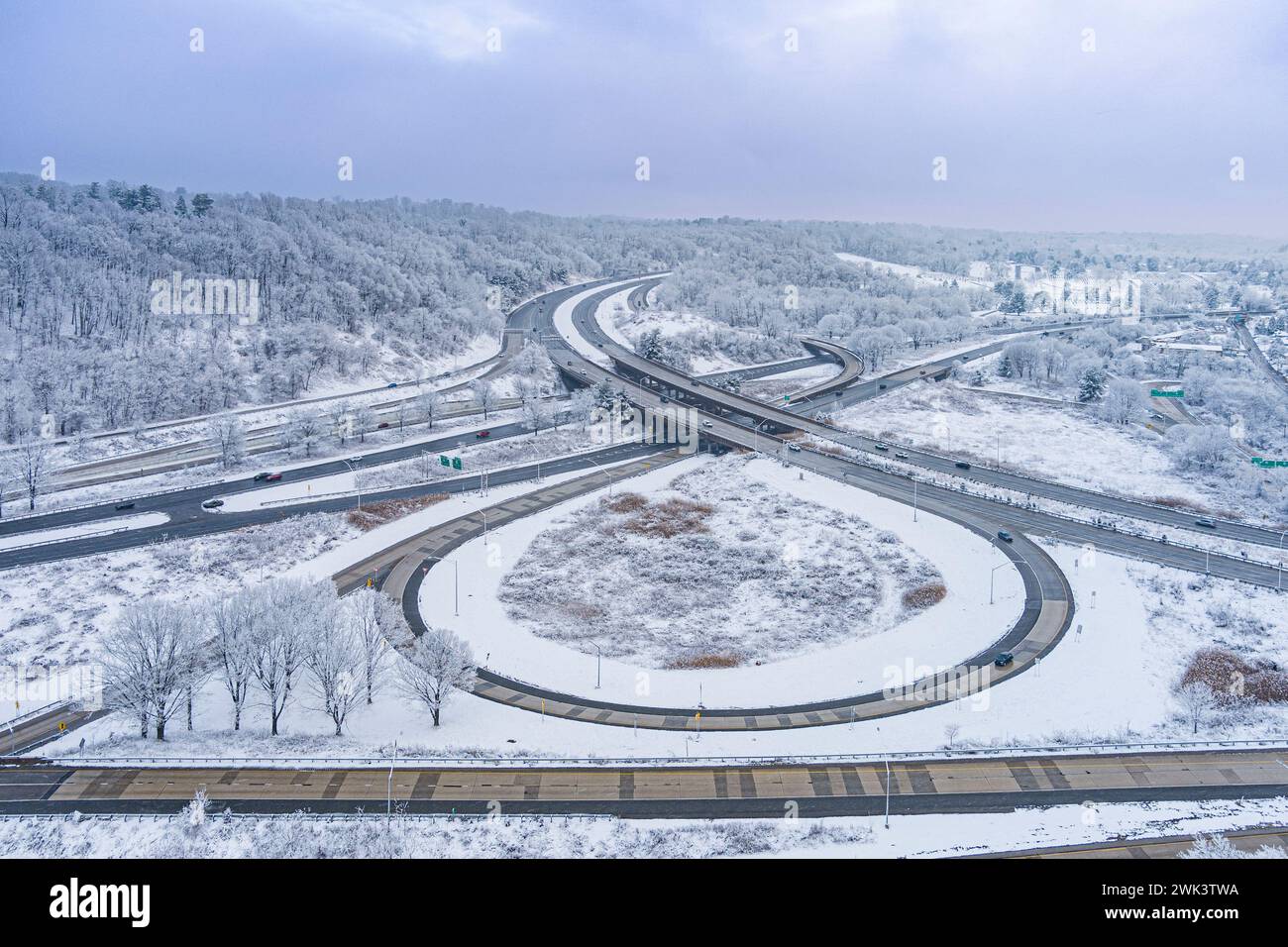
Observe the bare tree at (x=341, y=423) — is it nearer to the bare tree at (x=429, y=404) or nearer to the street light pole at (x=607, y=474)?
the bare tree at (x=429, y=404)

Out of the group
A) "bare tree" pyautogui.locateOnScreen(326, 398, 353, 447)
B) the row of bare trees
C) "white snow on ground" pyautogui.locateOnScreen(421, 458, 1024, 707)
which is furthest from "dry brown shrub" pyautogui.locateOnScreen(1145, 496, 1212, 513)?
"bare tree" pyautogui.locateOnScreen(326, 398, 353, 447)

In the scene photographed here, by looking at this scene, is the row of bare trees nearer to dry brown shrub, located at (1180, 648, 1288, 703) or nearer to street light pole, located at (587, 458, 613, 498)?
street light pole, located at (587, 458, 613, 498)

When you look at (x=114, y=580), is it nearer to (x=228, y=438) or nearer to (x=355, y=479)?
(x=355, y=479)

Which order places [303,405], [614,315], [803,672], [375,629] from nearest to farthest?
1. [375,629]
2. [803,672]
3. [303,405]
4. [614,315]

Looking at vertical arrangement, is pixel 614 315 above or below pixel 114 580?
above

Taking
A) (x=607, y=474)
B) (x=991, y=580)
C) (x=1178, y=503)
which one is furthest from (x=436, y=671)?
(x=1178, y=503)

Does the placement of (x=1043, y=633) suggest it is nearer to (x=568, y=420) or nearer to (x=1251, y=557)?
(x=1251, y=557)

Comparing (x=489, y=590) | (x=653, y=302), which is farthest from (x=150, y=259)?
(x=489, y=590)
